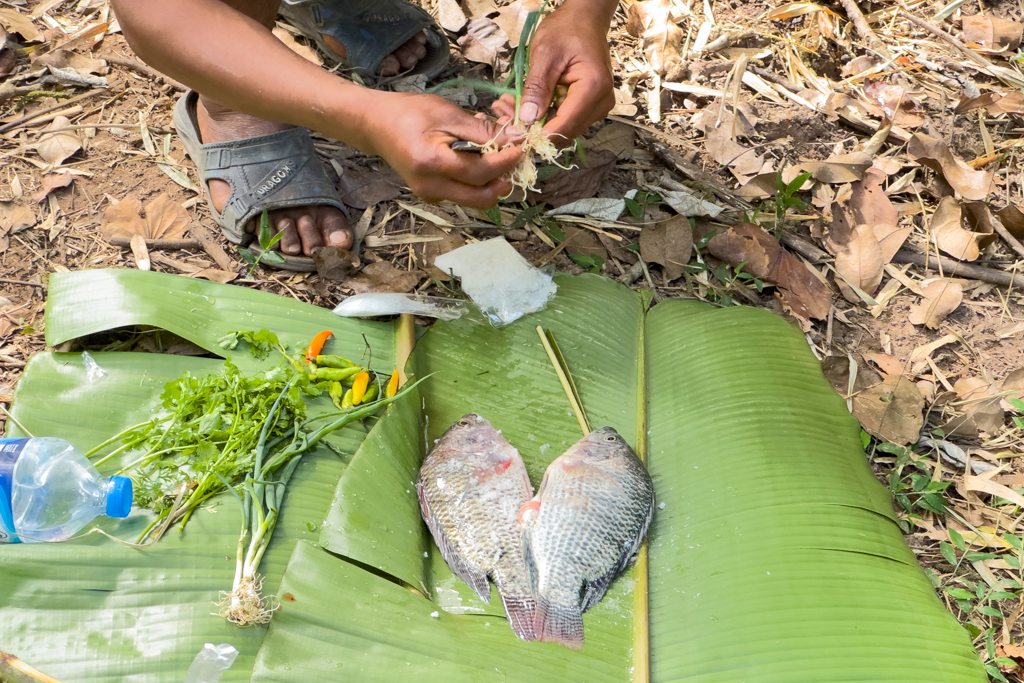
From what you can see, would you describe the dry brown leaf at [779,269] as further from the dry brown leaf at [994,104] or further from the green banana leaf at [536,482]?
the dry brown leaf at [994,104]

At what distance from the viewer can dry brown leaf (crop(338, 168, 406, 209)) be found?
2852mm

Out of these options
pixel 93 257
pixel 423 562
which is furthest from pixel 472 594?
pixel 93 257

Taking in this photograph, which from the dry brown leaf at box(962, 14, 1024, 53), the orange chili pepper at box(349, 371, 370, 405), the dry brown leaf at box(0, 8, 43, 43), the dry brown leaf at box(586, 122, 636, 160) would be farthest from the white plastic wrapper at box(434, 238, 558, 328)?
the dry brown leaf at box(962, 14, 1024, 53)

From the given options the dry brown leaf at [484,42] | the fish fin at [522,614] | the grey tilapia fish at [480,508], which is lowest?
the fish fin at [522,614]

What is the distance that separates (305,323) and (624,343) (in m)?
1.07

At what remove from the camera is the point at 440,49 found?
3.23 m

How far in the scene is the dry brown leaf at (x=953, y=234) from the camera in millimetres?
2869

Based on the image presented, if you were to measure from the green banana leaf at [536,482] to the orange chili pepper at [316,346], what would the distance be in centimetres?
7


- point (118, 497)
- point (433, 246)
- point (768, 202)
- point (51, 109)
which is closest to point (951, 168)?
point (768, 202)

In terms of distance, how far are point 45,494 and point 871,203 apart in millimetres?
3170

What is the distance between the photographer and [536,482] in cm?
208

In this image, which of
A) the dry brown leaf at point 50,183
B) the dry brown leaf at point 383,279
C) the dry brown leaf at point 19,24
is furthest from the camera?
the dry brown leaf at point 19,24

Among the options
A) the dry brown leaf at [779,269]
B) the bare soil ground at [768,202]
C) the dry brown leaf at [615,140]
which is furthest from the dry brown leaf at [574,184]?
the dry brown leaf at [779,269]

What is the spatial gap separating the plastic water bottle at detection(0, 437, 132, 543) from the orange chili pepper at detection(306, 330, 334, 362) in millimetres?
608
